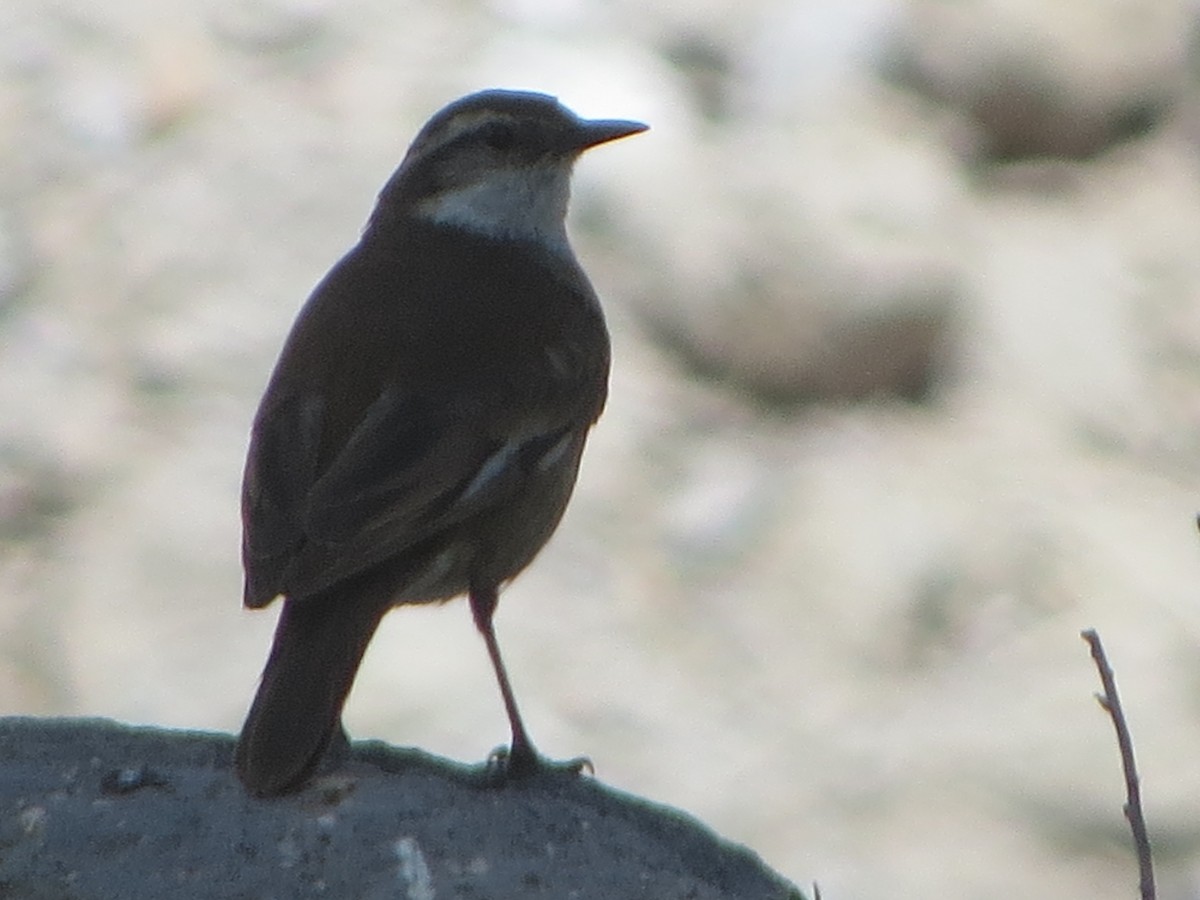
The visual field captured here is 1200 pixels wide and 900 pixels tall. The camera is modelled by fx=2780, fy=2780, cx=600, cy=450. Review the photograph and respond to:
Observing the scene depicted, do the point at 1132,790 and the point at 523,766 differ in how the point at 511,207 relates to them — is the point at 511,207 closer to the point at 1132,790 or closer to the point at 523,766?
the point at 523,766

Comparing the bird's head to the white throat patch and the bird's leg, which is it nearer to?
the white throat patch

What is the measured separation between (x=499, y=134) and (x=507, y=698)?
173cm

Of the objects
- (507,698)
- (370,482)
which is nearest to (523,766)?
(507,698)

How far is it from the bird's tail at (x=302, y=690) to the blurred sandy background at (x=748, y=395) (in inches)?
176

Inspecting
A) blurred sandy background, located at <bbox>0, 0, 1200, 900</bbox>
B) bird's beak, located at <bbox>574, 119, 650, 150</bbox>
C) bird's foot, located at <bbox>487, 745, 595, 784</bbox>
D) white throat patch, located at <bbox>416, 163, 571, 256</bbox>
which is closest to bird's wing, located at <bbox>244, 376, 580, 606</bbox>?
bird's foot, located at <bbox>487, 745, 595, 784</bbox>

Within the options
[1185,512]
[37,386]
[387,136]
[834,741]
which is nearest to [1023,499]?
[1185,512]

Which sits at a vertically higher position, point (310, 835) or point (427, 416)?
point (427, 416)

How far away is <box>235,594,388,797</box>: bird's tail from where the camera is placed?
5.88 m

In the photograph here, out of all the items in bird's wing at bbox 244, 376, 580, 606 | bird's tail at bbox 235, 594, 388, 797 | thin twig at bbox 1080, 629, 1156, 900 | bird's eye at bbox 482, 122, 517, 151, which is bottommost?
thin twig at bbox 1080, 629, 1156, 900

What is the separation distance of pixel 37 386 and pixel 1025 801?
473 cm

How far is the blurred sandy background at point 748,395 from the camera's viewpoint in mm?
10969

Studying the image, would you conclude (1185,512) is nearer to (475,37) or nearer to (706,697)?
(706,697)

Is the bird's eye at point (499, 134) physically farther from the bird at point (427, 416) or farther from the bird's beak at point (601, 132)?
the bird's beak at point (601, 132)

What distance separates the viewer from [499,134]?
7.84 meters
